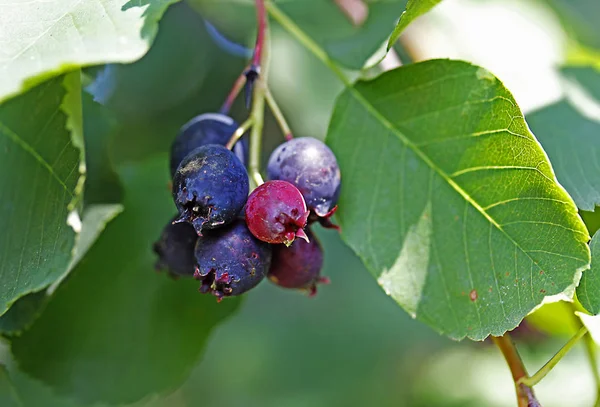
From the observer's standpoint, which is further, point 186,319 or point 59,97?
point 186,319

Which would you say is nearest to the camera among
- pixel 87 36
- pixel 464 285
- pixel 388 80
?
pixel 87 36

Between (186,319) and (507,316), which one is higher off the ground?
(507,316)

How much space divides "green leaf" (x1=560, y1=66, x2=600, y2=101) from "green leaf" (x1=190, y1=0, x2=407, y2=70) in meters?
0.56

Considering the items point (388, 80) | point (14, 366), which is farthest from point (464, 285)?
point (14, 366)

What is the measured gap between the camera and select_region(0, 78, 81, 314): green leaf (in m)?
Answer: 1.10

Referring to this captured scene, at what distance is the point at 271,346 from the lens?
3570mm

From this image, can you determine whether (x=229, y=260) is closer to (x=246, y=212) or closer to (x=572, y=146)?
(x=246, y=212)

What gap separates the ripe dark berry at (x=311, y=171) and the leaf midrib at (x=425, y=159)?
7.3 inches

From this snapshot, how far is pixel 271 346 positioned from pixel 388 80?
95.9 inches

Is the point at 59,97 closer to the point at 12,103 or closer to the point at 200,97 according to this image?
the point at 12,103

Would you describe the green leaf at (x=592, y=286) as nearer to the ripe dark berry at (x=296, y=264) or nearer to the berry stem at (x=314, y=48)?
the ripe dark berry at (x=296, y=264)

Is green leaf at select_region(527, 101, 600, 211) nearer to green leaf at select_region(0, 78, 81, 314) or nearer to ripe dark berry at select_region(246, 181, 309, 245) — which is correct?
ripe dark berry at select_region(246, 181, 309, 245)

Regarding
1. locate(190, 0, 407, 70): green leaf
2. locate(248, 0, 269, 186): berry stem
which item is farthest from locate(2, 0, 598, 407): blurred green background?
locate(248, 0, 269, 186): berry stem

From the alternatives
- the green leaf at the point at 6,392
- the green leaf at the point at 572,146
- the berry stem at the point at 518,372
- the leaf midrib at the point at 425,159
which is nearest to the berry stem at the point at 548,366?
the berry stem at the point at 518,372
